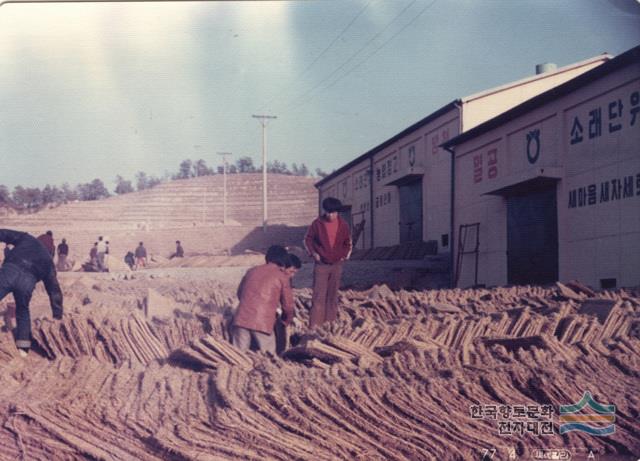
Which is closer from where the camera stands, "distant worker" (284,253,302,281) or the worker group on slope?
the worker group on slope

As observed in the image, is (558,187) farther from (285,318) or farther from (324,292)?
→ (285,318)

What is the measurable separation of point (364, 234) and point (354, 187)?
1510mm

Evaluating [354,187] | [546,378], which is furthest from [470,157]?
[546,378]

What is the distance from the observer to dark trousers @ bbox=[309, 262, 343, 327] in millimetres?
6520

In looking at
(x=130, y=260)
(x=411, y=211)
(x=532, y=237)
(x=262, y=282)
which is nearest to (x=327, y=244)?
(x=262, y=282)

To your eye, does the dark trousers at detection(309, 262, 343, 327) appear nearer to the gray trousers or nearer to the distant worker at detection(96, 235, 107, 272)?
the gray trousers

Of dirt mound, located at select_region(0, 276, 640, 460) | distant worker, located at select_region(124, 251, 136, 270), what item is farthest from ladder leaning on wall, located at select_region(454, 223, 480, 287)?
dirt mound, located at select_region(0, 276, 640, 460)

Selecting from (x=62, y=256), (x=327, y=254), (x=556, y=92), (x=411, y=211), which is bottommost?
(x=62, y=256)

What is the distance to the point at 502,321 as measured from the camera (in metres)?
5.57

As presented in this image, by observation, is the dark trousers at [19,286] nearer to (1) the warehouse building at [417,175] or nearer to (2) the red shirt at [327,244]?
(2) the red shirt at [327,244]

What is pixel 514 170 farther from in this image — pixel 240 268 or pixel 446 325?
pixel 446 325

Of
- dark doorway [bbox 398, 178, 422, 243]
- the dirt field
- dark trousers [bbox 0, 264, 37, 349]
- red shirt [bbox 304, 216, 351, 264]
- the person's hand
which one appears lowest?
the dirt field

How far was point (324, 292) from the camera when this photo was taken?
6602mm

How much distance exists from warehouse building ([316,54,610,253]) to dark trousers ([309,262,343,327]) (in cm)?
951
